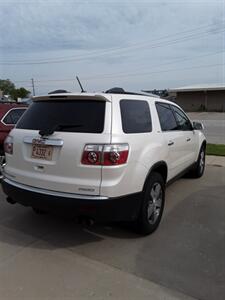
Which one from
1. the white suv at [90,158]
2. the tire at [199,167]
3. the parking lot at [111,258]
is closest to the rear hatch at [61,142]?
the white suv at [90,158]

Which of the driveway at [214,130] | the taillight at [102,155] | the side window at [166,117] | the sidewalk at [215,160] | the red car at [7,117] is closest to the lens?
the taillight at [102,155]

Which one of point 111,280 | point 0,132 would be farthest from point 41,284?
point 0,132

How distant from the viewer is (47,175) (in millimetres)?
3279

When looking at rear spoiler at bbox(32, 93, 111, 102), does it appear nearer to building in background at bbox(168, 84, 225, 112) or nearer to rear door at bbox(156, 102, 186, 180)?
rear door at bbox(156, 102, 186, 180)

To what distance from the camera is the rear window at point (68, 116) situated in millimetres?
3213

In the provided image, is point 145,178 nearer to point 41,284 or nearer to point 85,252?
point 85,252

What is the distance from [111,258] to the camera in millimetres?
3262

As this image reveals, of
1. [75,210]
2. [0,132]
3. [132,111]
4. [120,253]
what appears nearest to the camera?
[75,210]

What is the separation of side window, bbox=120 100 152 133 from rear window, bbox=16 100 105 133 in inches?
11.5

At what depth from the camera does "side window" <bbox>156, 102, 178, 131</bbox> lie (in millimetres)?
4320

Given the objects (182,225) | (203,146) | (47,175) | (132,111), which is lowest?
(182,225)

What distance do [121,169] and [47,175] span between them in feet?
2.72

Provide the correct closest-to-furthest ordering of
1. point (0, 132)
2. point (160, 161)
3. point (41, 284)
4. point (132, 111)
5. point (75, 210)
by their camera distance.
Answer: point (41, 284) < point (75, 210) < point (132, 111) < point (160, 161) < point (0, 132)

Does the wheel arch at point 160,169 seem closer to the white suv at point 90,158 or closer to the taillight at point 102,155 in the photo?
the white suv at point 90,158
